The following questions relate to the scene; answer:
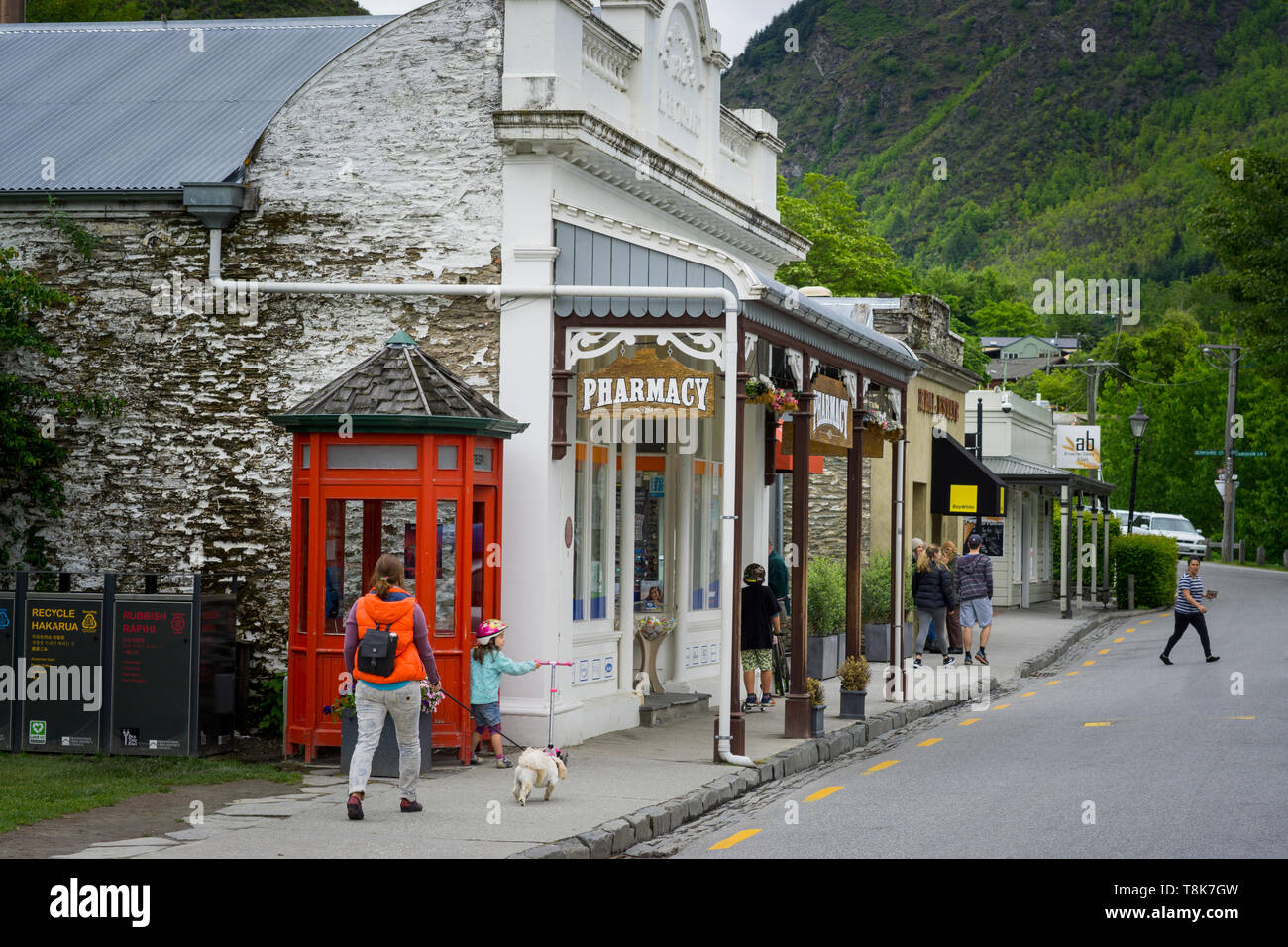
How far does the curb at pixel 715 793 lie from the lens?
941 centimetres

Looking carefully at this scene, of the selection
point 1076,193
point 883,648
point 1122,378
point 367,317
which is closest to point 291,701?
point 367,317

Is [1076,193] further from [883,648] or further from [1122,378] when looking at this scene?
[883,648]

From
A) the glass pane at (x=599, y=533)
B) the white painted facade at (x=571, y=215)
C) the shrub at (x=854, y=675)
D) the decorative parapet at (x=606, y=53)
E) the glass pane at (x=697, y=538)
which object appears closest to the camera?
the white painted facade at (x=571, y=215)

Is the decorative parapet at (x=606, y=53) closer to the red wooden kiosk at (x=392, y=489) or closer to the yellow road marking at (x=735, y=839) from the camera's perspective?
the red wooden kiosk at (x=392, y=489)

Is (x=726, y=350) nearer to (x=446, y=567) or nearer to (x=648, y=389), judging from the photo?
(x=648, y=389)

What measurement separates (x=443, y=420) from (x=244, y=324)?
320 cm

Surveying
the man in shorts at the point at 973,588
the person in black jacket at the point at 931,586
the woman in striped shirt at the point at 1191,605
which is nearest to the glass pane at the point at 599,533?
the person in black jacket at the point at 931,586

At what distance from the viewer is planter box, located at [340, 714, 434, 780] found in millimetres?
11992

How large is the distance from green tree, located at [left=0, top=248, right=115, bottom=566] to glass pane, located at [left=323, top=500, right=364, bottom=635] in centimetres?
280

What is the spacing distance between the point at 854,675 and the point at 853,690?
9.1 inches

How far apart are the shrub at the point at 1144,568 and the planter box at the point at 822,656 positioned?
A: 2041 centimetres

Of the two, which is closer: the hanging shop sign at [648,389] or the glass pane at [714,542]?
the hanging shop sign at [648,389]

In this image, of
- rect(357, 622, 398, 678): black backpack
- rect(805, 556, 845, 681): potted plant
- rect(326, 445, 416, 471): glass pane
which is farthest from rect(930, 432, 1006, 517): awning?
rect(357, 622, 398, 678): black backpack

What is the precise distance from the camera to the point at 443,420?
40.3 feet
